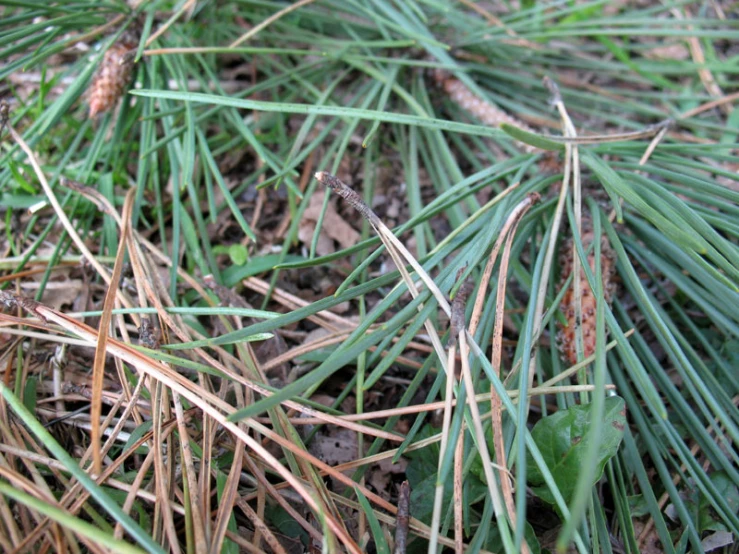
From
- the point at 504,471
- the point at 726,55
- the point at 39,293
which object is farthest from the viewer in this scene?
the point at 726,55

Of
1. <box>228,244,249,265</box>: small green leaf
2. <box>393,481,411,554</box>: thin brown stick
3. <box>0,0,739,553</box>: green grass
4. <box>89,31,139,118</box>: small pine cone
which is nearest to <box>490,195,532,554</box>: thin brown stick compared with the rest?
<box>0,0,739,553</box>: green grass

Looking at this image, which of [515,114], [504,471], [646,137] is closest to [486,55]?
[515,114]

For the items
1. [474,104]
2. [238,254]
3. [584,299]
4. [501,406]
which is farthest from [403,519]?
[474,104]

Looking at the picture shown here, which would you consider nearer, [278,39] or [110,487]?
[110,487]

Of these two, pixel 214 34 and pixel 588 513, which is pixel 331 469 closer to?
pixel 588 513

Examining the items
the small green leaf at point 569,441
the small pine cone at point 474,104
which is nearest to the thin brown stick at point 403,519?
the small green leaf at point 569,441

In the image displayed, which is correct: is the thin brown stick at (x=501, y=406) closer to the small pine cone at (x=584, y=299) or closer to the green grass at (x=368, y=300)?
the green grass at (x=368, y=300)

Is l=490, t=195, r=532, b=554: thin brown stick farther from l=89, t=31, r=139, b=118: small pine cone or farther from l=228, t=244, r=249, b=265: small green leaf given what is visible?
l=89, t=31, r=139, b=118: small pine cone
